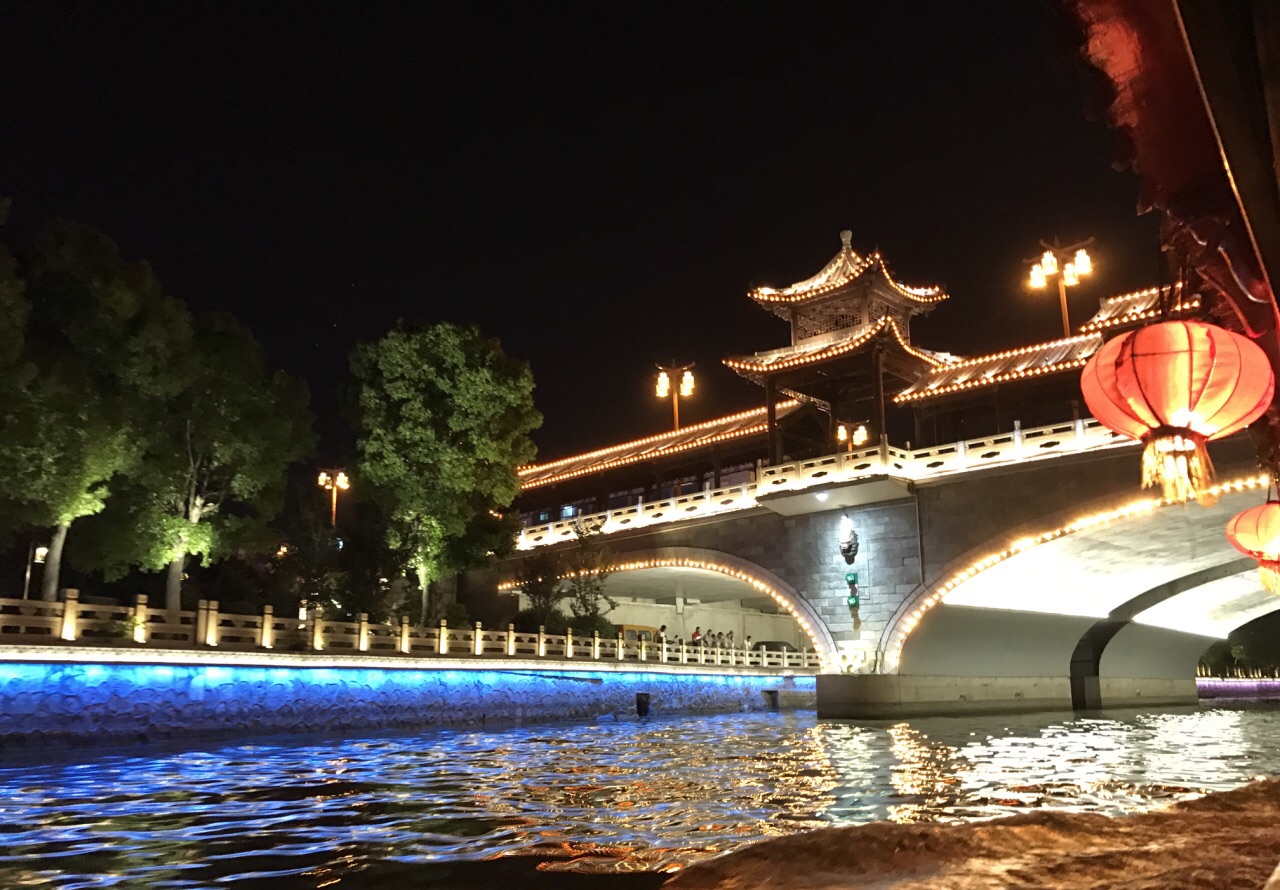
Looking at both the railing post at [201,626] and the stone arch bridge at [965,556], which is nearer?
the railing post at [201,626]

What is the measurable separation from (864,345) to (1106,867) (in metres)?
21.6

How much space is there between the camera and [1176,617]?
32438mm

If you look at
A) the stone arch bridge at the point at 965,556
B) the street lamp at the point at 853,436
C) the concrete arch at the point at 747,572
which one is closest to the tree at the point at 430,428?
the stone arch bridge at the point at 965,556

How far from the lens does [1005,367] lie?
23.8m

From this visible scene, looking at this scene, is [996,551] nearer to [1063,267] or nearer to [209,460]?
[1063,267]

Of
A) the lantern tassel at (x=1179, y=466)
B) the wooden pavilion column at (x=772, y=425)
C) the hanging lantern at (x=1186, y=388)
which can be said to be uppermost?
the wooden pavilion column at (x=772, y=425)

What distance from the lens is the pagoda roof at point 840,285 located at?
26.8m

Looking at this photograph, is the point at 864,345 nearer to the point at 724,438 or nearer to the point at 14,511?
the point at 724,438

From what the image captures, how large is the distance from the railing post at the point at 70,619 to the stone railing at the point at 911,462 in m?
15.7

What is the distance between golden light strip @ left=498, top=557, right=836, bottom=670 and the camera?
24547mm

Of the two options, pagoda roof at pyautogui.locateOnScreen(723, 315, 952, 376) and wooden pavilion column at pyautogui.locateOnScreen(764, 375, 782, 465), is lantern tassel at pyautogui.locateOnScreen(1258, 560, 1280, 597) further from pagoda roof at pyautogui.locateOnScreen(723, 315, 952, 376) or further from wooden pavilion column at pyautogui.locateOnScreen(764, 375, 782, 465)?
wooden pavilion column at pyautogui.locateOnScreen(764, 375, 782, 465)

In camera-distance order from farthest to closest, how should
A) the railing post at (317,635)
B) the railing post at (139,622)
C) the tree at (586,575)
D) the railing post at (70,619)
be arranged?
the tree at (586,575) → the railing post at (317,635) → the railing post at (139,622) → the railing post at (70,619)

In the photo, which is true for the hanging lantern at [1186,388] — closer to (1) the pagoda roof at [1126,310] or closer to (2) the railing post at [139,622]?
(2) the railing post at [139,622]

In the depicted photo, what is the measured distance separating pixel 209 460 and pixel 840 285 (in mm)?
16893
